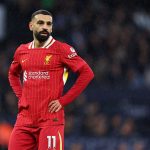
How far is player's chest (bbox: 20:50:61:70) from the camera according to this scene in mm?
7738

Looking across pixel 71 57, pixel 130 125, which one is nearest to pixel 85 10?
pixel 130 125

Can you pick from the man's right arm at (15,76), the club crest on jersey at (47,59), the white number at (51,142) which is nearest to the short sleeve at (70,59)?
the club crest on jersey at (47,59)

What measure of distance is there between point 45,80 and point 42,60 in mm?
211

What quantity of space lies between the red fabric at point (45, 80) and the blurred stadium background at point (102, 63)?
4.76m

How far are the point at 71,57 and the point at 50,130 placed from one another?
781 millimetres

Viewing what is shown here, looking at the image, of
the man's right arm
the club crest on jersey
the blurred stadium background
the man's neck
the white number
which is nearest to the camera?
the white number

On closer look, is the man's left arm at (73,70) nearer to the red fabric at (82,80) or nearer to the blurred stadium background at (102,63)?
the red fabric at (82,80)

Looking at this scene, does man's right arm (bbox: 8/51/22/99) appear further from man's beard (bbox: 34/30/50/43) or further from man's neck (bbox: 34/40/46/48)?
man's beard (bbox: 34/30/50/43)

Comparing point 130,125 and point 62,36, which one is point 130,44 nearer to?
point 62,36

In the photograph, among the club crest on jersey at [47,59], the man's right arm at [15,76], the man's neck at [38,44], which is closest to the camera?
the club crest on jersey at [47,59]

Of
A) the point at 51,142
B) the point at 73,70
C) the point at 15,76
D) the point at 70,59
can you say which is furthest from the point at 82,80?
the point at 15,76

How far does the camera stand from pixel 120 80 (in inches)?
613

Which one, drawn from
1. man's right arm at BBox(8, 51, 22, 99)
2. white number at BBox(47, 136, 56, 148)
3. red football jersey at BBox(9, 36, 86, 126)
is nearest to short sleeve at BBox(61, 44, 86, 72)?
red football jersey at BBox(9, 36, 86, 126)

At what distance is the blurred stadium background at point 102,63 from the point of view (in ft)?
45.0
